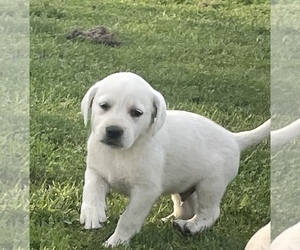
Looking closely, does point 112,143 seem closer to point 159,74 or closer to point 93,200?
point 93,200

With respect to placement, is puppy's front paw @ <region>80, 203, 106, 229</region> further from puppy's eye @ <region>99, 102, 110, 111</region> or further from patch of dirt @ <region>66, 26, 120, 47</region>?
patch of dirt @ <region>66, 26, 120, 47</region>

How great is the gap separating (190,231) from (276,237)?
24cm

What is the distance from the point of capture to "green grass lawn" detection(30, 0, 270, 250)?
2129 mm

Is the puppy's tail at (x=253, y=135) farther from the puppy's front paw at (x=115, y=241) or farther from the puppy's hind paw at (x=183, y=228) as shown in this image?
the puppy's front paw at (x=115, y=241)

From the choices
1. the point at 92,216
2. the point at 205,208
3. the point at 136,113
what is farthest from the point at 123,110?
the point at 205,208

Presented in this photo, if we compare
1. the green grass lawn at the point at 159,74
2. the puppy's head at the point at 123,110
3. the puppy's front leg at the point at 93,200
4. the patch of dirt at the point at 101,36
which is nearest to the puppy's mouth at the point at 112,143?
the puppy's head at the point at 123,110

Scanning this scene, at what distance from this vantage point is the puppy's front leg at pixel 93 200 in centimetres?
192

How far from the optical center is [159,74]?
214 cm

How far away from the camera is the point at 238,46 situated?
2.21 meters

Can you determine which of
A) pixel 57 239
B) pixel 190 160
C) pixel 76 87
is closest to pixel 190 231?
pixel 190 160

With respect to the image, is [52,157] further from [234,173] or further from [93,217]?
[234,173]

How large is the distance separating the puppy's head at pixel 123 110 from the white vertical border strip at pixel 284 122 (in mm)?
330

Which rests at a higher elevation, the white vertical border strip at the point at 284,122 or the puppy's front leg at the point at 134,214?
the white vertical border strip at the point at 284,122

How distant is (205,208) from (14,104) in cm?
58
